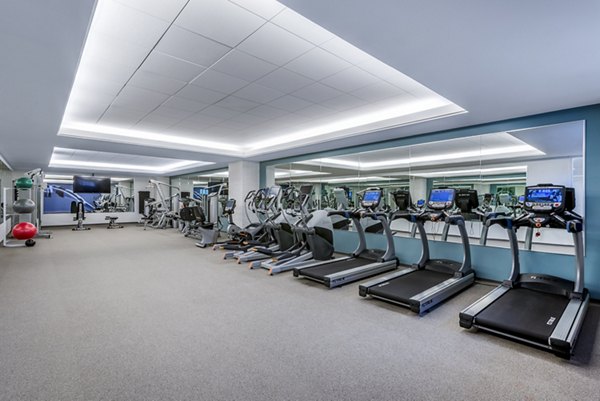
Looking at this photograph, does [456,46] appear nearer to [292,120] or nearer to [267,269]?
[292,120]

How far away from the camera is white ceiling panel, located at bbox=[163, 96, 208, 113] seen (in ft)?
14.2

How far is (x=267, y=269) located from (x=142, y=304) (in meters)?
2.15

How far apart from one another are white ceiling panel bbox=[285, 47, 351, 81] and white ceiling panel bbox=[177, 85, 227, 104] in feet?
4.26

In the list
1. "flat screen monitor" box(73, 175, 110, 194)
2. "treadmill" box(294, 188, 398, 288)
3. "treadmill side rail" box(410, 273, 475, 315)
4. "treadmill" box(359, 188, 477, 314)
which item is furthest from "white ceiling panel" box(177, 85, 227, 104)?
"flat screen monitor" box(73, 175, 110, 194)

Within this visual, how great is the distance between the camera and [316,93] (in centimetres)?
407

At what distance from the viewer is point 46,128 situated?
16.0 ft

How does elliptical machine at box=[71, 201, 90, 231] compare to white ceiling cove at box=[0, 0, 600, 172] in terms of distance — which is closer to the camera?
white ceiling cove at box=[0, 0, 600, 172]

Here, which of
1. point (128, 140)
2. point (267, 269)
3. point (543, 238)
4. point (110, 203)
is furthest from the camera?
point (110, 203)

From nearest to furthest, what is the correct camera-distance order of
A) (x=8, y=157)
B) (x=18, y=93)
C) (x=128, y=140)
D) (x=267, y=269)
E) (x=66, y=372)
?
(x=66, y=372) < (x=18, y=93) < (x=267, y=269) < (x=128, y=140) < (x=8, y=157)

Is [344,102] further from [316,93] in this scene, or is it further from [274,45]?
[274,45]

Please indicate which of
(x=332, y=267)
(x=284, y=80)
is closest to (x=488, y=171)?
(x=332, y=267)

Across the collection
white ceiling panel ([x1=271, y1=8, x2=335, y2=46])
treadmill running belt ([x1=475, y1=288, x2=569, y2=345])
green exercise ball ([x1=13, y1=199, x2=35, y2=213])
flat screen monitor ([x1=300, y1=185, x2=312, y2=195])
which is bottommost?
treadmill running belt ([x1=475, y1=288, x2=569, y2=345])

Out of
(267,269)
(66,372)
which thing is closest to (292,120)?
(267,269)

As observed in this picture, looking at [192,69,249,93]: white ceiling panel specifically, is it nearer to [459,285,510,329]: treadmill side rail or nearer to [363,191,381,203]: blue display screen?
[363,191,381,203]: blue display screen
